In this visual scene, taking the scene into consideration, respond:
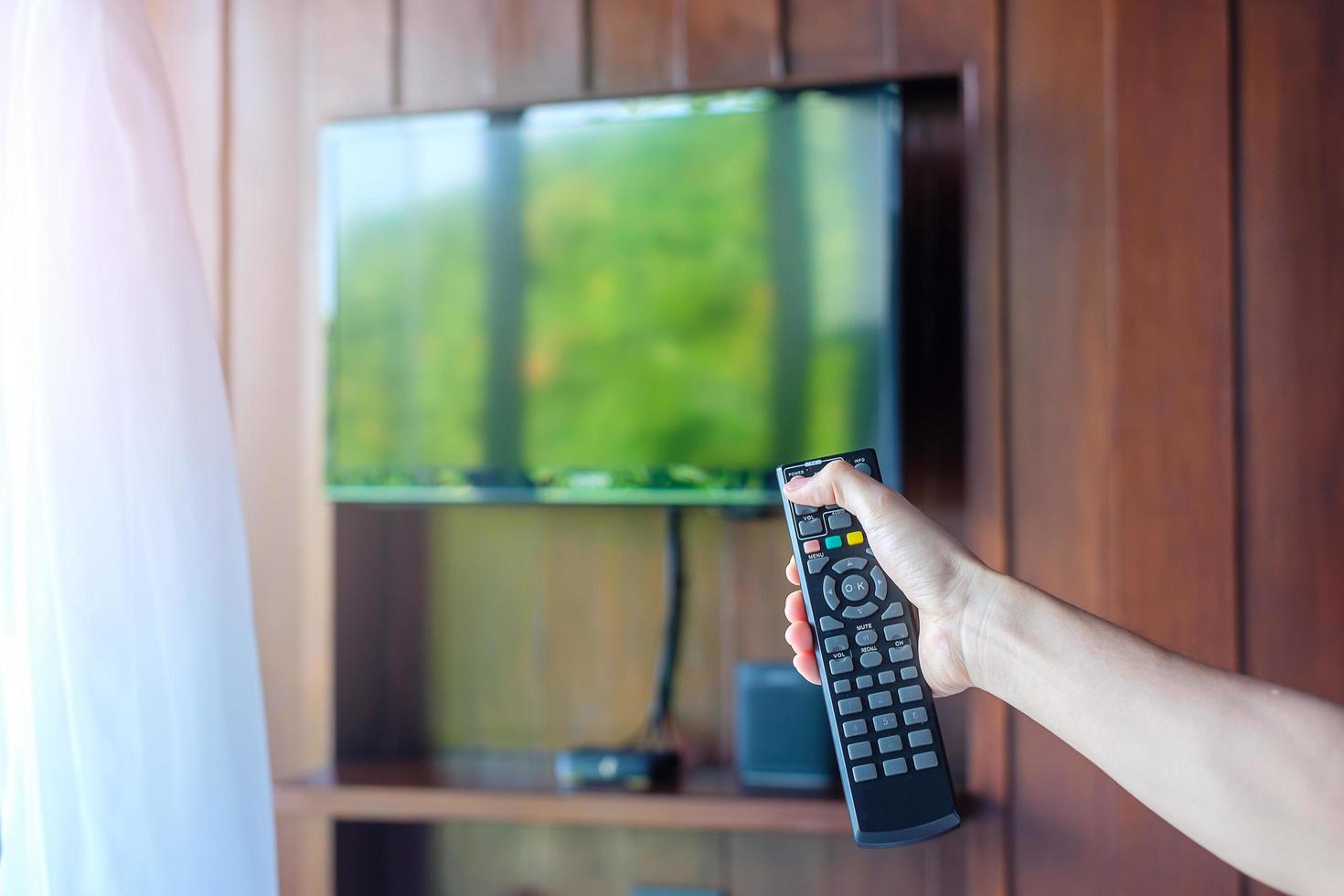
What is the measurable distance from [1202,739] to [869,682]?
0.23 meters

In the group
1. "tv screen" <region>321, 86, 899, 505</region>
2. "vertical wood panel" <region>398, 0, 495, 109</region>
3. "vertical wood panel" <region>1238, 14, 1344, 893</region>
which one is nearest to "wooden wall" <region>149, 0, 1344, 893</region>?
"vertical wood panel" <region>1238, 14, 1344, 893</region>

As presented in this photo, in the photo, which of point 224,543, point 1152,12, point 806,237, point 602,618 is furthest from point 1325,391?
point 224,543

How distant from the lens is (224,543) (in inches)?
35.6

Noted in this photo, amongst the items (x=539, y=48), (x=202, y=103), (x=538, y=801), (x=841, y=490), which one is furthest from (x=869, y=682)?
(x=202, y=103)

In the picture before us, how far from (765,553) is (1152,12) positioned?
733 mm

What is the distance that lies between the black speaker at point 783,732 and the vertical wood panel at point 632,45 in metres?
0.70

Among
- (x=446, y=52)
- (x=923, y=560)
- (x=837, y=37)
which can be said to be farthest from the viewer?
(x=446, y=52)

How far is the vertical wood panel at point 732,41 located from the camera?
1302 millimetres

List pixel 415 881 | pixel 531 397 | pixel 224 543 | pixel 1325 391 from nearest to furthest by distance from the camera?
pixel 224 543, pixel 1325 391, pixel 531 397, pixel 415 881

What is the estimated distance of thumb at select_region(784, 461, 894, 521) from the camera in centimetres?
80

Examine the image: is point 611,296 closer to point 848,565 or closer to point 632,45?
point 632,45

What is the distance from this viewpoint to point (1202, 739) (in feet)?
2.10

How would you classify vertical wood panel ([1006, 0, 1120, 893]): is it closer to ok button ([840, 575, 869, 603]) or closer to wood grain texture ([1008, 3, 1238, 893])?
wood grain texture ([1008, 3, 1238, 893])

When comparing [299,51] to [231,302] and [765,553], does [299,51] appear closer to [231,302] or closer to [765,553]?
[231,302]
